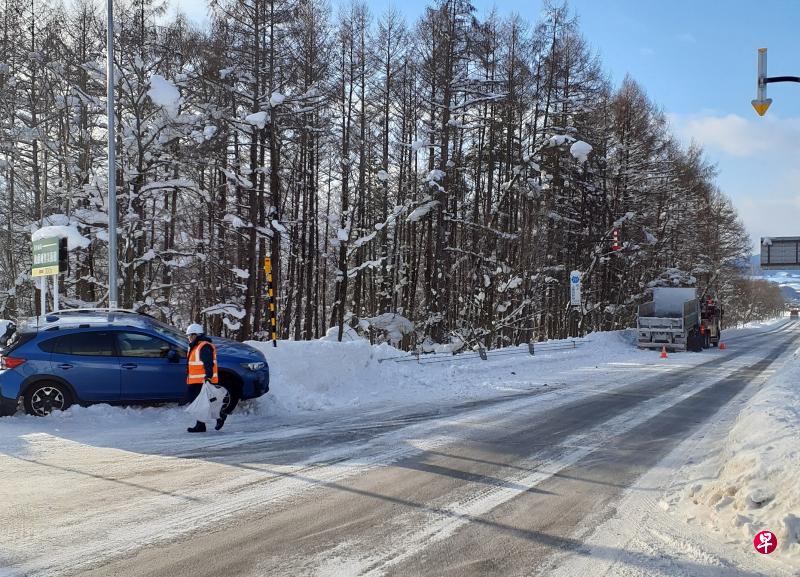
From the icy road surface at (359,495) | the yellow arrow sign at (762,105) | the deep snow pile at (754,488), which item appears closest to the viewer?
the icy road surface at (359,495)

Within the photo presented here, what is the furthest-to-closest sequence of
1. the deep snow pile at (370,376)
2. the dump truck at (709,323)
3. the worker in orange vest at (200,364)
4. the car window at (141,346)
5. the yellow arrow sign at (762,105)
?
the dump truck at (709,323), the yellow arrow sign at (762,105), the deep snow pile at (370,376), the car window at (141,346), the worker in orange vest at (200,364)

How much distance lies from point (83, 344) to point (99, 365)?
17.2 inches

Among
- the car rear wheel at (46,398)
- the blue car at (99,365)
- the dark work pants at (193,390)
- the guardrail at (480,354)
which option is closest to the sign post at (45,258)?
the blue car at (99,365)

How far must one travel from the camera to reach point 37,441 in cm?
825

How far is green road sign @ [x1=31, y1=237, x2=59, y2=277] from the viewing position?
12.3 metres

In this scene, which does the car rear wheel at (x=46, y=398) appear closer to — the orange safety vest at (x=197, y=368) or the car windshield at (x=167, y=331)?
the car windshield at (x=167, y=331)

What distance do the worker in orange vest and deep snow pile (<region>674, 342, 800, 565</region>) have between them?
6380mm

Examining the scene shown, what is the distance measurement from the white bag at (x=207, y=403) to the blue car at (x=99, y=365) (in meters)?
1.25

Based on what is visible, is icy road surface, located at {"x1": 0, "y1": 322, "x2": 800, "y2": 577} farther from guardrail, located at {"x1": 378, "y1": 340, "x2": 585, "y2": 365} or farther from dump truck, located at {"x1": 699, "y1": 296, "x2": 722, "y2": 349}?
dump truck, located at {"x1": 699, "y1": 296, "x2": 722, "y2": 349}

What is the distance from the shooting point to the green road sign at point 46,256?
12.3 m

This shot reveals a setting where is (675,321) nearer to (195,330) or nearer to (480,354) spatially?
(480,354)

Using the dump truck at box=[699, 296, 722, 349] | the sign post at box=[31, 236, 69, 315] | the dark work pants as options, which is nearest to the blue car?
the dark work pants

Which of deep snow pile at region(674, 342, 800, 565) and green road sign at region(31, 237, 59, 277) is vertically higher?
green road sign at region(31, 237, 59, 277)

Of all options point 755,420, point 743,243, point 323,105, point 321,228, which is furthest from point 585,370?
point 743,243
